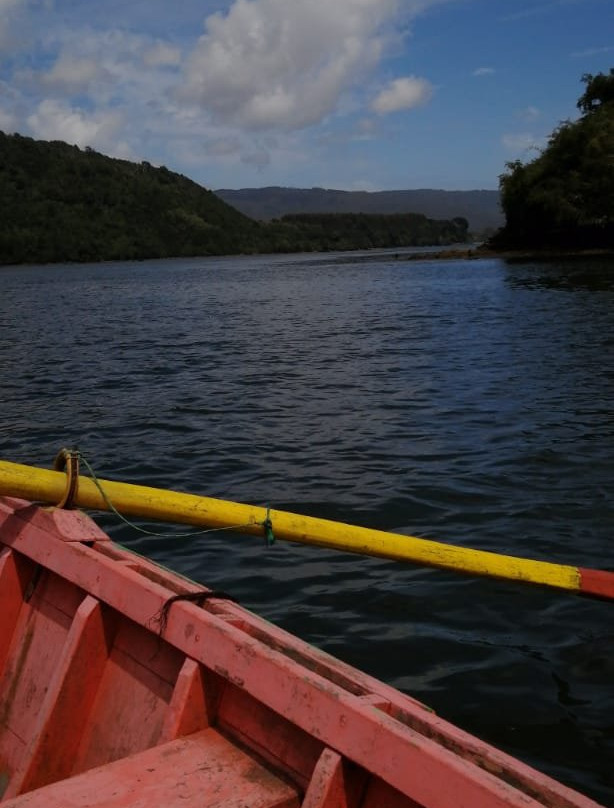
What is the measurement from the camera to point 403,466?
9.90 metres

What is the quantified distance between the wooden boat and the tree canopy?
69.2 meters

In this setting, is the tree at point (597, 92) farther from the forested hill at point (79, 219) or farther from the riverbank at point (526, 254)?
the forested hill at point (79, 219)

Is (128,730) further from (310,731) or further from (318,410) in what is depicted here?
(318,410)

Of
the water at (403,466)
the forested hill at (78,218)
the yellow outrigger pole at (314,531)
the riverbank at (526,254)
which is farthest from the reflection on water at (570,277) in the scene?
the forested hill at (78,218)

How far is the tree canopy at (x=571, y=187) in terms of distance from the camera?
66750 mm

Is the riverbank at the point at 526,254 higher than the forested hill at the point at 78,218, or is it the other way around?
the forested hill at the point at 78,218

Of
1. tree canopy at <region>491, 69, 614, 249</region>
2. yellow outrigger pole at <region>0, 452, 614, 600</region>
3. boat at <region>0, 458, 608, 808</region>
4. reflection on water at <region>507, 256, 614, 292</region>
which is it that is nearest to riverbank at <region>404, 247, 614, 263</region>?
tree canopy at <region>491, 69, 614, 249</region>

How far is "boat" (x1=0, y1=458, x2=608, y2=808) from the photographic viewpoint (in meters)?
2.83

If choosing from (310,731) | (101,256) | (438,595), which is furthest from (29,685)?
(101,256)

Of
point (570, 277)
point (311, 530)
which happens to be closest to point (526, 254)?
point (570, 277)

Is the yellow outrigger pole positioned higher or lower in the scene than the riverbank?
lower

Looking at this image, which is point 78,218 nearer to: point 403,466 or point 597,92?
point 597,92

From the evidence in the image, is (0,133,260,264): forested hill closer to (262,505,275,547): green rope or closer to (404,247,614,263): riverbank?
(404,247,614,263): riverbank

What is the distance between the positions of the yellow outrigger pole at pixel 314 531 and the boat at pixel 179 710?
0.12m
